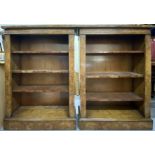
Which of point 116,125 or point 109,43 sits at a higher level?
point 109,43

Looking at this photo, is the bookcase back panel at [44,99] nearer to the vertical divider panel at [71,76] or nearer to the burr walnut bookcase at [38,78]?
the burr walnut bookcase at [38,78]

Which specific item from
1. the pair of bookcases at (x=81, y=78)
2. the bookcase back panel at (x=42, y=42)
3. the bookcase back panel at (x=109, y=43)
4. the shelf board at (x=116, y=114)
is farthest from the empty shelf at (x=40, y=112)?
the bookcase back panel at (x=109, y=43)

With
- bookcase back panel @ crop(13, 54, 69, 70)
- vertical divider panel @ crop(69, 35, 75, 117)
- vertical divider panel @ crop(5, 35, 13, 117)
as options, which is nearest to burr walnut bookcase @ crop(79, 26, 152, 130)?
vertical divider panel @ crop(69, 35, 75, 117)

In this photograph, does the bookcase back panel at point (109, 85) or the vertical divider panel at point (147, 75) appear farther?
the bookcase back panel at point (109, 85)

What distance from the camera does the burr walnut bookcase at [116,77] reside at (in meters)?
2.38

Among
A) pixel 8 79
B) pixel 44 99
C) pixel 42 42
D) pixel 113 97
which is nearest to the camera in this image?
pixel 8 79

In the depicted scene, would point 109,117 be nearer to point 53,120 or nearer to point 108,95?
point 108,95

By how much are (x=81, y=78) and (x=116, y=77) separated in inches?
17.6

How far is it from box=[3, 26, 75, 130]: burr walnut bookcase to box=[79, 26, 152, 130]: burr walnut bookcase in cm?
23

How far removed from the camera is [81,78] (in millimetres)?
2406

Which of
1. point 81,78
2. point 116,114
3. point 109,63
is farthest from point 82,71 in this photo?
point 116,114

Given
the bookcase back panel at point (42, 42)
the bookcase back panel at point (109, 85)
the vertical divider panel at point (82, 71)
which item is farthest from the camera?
the bookcase back panel at point (109, 85)

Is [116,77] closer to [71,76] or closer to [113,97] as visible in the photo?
[113,97]

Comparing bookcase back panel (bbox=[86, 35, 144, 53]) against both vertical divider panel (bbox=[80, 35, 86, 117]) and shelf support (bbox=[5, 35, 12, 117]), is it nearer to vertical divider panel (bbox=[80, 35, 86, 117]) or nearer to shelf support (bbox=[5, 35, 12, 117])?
vertical divider panel (bbox=[80, 35, 86, 117])
